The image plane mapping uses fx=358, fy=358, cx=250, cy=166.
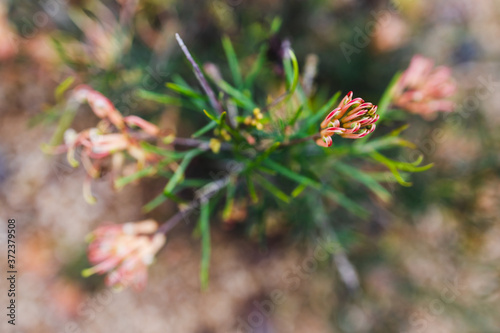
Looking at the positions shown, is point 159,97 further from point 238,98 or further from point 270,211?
point 270,211

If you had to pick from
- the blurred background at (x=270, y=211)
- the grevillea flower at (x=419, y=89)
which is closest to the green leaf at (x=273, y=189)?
the grevillea flower at (x=419, y=89)

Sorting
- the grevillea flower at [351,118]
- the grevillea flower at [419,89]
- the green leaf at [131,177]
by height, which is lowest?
the grevillea flower at [419,89]

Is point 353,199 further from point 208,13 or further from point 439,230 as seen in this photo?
point 208,13

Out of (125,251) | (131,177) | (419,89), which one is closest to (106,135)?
(131,177)

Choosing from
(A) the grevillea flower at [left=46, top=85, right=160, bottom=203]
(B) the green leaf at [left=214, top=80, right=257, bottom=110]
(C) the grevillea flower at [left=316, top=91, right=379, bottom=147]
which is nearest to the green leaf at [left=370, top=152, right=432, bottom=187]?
(C) the grevillea flower at [left=316, top=91, right=379, bottom=147]

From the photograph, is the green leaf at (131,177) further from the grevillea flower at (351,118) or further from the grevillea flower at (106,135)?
the grevillea flower at (351,118)

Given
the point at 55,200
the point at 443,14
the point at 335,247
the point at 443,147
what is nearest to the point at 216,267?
the point at 335,247
